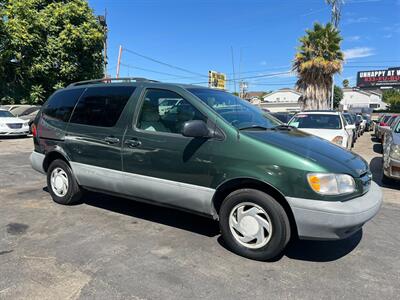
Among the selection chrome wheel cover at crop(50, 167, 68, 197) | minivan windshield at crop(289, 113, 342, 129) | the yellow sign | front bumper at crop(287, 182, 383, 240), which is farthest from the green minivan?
the yellow sign

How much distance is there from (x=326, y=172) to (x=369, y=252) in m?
1.29

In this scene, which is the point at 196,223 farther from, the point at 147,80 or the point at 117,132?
the point at 147,80

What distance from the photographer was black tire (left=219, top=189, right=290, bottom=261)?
3359 millimetres

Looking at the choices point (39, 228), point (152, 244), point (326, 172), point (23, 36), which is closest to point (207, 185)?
point (152, 244)

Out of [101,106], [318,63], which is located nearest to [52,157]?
[101,106]

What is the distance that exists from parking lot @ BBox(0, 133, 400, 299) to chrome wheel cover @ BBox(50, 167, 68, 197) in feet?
1.01

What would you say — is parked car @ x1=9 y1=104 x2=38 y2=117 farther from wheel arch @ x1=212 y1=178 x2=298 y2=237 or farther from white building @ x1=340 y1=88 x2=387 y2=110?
white building @ x1=340 y1=88 x2=387 y2=110

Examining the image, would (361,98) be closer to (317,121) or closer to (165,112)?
(317,121)

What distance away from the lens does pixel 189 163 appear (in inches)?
150

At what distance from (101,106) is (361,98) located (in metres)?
76.4

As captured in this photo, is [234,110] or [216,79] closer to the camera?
[234,110]

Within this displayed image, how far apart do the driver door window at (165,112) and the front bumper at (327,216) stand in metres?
1.40

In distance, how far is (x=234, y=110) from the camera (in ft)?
13.9

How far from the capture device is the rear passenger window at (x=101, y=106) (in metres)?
4.54
